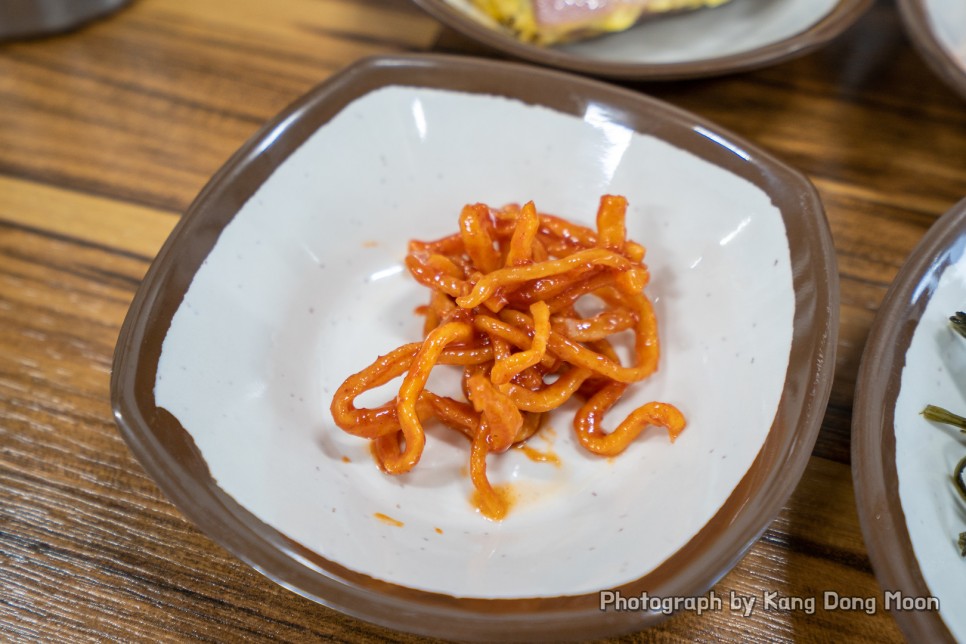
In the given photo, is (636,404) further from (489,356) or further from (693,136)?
(693,136)

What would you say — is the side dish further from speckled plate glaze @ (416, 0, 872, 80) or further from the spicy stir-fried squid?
the spicy stir-fried squid

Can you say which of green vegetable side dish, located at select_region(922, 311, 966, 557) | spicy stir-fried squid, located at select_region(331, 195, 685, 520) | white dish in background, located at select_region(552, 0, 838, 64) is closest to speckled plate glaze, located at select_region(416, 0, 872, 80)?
white dish in background, located at select_region(552, 0, 838, 64)

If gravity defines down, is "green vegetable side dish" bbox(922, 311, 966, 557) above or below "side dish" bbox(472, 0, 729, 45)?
below

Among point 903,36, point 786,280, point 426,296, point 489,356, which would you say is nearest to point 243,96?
point 426,296

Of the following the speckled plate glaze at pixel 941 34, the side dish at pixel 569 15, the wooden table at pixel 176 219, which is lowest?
the wooden table at pixel 176 219

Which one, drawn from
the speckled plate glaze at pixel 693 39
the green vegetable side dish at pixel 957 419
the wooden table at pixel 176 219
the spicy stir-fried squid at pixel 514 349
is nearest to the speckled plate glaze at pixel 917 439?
the green vegetable side dish at pixel 957 419

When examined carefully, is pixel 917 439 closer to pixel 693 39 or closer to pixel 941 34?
pixel 941 34

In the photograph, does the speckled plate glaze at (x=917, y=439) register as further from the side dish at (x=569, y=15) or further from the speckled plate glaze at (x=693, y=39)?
the side dish at (x=569, y=15)
